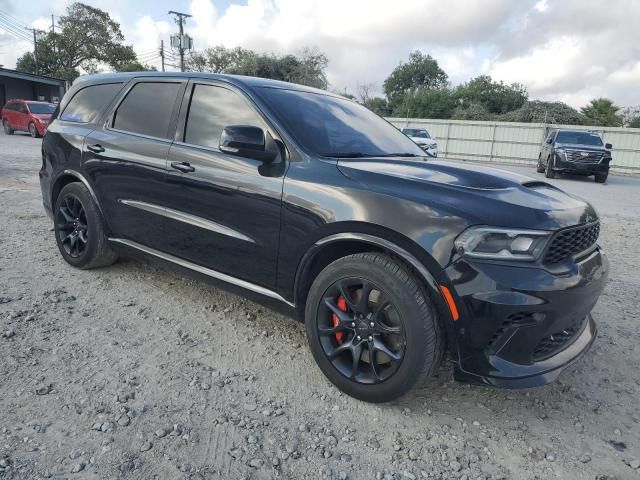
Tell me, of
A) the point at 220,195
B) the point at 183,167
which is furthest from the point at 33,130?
the point at 220,195

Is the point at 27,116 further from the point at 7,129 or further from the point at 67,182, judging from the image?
the point at 67,182

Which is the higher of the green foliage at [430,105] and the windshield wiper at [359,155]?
the green foliage at [430,105]

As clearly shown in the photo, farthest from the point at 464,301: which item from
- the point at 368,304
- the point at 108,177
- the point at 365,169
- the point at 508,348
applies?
the point at 108,177

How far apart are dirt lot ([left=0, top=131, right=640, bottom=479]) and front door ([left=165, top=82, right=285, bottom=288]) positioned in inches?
22.5

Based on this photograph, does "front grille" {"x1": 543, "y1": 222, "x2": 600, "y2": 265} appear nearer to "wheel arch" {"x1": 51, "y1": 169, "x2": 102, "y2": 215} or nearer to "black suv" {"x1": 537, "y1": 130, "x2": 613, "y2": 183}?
"wheel arch" {"x1": 51, "y1": 169, "x2": 102, "y2": 215}

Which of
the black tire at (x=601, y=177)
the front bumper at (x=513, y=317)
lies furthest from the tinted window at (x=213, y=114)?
the black tire at (x=601, y=177)

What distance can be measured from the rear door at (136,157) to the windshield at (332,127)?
0.88 m

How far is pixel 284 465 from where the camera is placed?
6.81ft

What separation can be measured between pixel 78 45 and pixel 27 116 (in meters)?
30.8

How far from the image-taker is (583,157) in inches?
573

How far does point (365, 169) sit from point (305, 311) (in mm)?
868

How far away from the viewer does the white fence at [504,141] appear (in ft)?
72.2

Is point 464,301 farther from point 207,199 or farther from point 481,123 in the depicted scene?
point 481,123

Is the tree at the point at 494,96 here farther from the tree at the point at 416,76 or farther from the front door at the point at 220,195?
the front door at the point at 220,195
